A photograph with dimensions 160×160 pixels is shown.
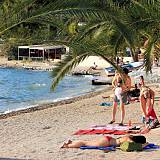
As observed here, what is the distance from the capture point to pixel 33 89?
108 feet

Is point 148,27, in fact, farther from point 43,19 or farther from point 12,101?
point 12,101

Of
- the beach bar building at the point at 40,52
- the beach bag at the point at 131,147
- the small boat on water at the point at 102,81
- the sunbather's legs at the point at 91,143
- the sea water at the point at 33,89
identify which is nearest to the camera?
the beach bag at the point at 131,147

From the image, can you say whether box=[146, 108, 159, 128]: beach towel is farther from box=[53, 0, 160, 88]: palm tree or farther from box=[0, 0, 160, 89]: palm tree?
box=[0, 0, 160, 89]: palm tree

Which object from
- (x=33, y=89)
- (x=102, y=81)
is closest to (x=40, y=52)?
(x=33, y=89)

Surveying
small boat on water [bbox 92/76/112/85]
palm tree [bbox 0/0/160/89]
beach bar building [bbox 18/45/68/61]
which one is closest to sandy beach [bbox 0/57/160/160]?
palm tree [bbox 0/0/160/89]

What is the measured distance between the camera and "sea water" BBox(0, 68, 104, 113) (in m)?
24.7

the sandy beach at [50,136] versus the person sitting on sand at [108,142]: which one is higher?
the person sitting on sand at [108,142]

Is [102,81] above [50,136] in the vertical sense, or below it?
above

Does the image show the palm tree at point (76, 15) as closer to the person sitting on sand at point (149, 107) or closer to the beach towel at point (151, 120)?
the person sitting on sand at point (149, 107)

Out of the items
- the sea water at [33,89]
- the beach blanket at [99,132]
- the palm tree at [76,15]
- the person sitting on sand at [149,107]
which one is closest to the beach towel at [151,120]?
the person sitting on sand at [149,107]

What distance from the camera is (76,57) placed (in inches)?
382

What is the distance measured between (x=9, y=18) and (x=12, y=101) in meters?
18.8

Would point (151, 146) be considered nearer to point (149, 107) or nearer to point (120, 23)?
point (149, 107)

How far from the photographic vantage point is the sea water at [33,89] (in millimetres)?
24656
